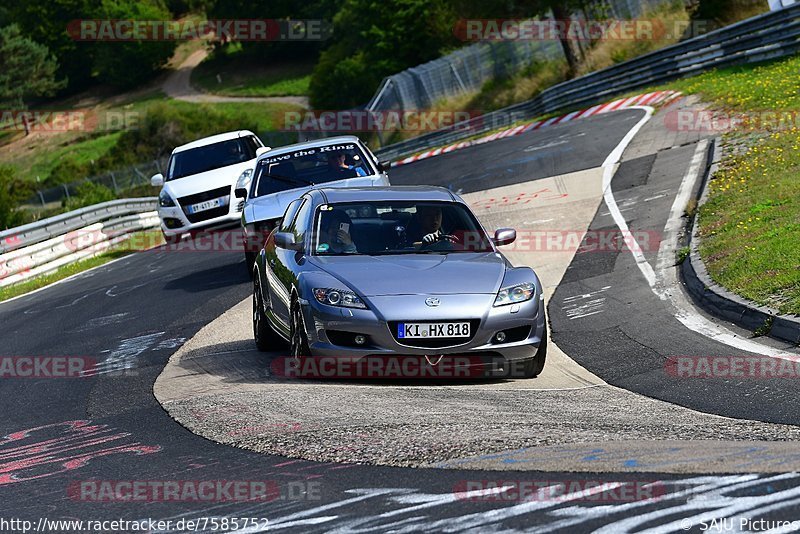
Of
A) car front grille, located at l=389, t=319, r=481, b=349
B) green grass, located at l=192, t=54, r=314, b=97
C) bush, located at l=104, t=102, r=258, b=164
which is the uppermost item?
car front grille, located at l=389, t=319, r=481, b=349

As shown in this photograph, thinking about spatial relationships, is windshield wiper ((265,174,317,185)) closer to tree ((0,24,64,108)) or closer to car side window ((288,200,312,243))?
car side window ((288,200,312,243))

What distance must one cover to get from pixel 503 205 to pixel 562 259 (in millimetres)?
5475

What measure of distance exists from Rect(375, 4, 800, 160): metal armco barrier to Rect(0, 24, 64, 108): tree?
67.5 meters

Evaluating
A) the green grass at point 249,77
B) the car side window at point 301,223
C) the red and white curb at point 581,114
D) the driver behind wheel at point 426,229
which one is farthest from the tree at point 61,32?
the driver behind wheel at point 426,229

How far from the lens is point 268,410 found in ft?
26.8

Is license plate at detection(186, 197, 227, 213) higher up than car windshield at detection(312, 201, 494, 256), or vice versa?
car windshield at detection(312, 201, 494, 256)

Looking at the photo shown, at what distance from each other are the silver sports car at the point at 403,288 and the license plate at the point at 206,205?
11.3 meters

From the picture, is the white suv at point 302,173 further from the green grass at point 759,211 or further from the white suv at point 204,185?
the white suv at point 204,185

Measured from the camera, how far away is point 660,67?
35156 mm

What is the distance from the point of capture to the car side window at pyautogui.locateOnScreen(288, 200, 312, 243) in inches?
427

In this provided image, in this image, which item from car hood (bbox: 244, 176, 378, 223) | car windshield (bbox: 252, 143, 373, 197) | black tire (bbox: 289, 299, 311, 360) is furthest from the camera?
car windshield (bbox: 252, 143, 373, 197)

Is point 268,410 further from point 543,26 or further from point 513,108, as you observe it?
point 543,26

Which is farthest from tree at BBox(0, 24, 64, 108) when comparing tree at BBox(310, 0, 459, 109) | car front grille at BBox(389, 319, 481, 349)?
car front grille at BBox(389, 319, 481, 349)

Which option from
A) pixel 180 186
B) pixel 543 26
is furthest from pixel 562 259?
pixel 543 26
